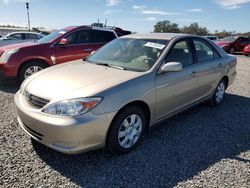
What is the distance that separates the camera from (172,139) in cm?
374

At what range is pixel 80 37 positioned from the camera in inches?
275

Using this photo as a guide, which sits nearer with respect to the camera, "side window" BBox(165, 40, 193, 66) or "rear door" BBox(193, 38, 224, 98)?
"side window" BBox(165, 40, 193, 66)

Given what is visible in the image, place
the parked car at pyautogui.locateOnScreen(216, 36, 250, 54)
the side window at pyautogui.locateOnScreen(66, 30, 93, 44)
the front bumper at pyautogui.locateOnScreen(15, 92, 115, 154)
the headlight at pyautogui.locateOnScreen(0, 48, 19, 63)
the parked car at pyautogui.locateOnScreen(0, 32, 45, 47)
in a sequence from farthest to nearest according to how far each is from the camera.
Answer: the parked car at pyautogui.locateOnScreen(216, 36, 250, 54) < the parked car at pyautogui.locateOnScreen(0, 32, 45, 47) < the side window at pyautogui.locateOnScreen(66, 30, 93, 44) < the headlight at pyautogui.locateOnScreen(0, 48, 19, 63) < the front bumper at pyautogui.locateOnScreen(15, 92, 115, 154)

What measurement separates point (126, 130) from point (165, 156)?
639mm

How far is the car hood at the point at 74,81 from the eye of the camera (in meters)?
2.83

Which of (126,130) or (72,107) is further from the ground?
(72,107)

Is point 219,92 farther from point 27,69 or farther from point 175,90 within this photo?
point 27,69

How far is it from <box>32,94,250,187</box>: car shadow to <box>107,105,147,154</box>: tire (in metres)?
0.13

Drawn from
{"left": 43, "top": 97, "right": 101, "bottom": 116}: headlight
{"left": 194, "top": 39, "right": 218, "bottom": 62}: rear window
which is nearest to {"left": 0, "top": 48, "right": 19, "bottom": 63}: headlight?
{"left": 43, "top": 97, "right": 101, "bottom": 116}: headlight

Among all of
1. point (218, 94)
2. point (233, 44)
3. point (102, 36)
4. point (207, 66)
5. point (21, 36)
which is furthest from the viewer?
point (233, 44)

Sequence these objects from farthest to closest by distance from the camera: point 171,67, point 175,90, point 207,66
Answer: point 207,66
point 175,90
point 171,67

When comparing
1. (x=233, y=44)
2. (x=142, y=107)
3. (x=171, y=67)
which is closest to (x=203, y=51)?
(x=171, y=67)

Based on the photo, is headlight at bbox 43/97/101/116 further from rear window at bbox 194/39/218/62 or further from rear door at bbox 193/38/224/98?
rear window at bbox 194/39/218/62

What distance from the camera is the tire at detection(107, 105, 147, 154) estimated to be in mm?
2980
